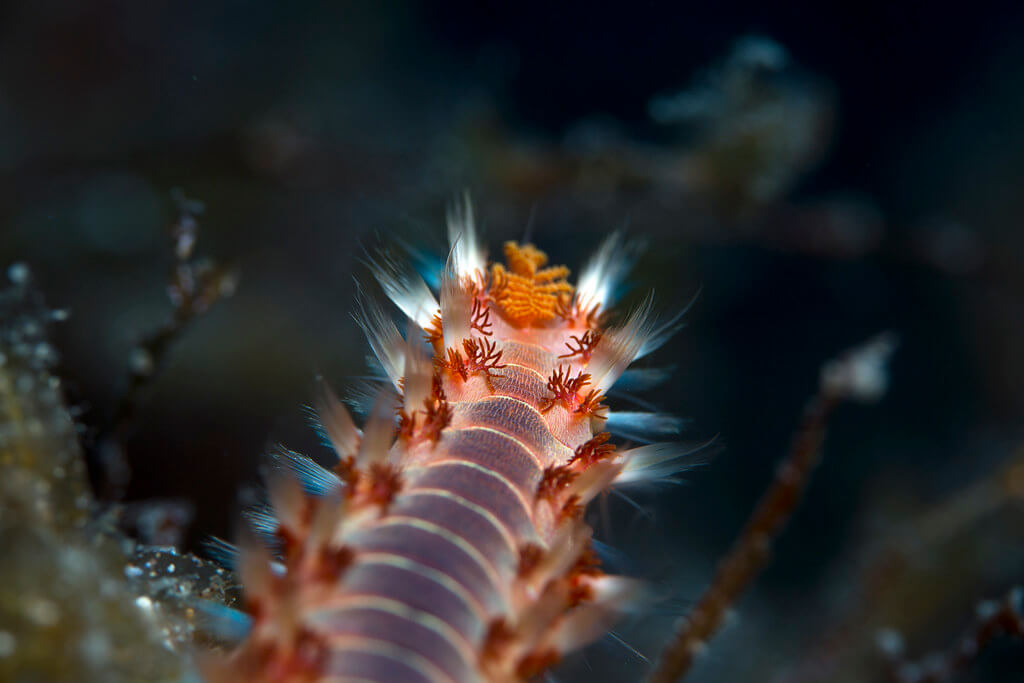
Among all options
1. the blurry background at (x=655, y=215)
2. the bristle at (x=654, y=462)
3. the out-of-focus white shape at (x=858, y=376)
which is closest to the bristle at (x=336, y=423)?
the bristle at (x=654, y=462)

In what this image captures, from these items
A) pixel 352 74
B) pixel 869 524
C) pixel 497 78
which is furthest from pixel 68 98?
pixel 869 524

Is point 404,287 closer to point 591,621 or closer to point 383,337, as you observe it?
point 383,337

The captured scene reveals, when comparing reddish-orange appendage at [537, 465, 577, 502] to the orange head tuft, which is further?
the orange head tuft

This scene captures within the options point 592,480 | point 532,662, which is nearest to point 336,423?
point 592,480

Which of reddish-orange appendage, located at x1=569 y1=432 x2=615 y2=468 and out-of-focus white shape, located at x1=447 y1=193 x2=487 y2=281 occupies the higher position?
out-of-focus white shape, located at x1=447 y1=193 x2=487 y2=281

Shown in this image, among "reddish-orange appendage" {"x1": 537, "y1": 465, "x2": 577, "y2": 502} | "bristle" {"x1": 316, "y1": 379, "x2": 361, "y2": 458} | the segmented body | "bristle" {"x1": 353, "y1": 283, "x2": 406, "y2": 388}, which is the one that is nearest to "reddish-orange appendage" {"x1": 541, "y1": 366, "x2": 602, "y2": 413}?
the segmented body

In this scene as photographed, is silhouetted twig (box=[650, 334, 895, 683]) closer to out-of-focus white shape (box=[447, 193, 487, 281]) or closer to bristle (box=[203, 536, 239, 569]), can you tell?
bristle (box=[203, 536, 239, 569])

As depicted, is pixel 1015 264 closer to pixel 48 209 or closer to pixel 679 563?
pixel 679 563

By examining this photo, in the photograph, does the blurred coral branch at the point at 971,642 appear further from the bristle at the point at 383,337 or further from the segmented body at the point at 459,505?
the bristle at the point at 383,337
